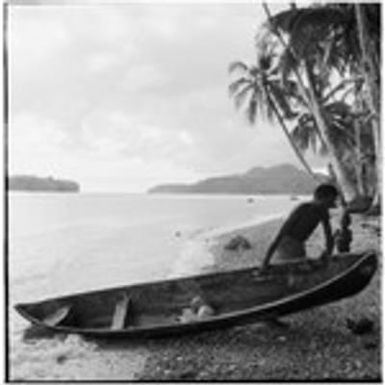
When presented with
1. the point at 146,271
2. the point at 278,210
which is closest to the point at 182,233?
the point at 146,271

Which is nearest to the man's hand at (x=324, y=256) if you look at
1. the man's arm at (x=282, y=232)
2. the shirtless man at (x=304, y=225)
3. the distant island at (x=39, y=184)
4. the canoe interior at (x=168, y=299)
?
the shirtless man at (x=304, y=225)

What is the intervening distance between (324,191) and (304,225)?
0.70ft

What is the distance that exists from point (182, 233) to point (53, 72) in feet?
6.73

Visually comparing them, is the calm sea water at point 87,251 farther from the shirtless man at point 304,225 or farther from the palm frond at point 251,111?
the palm frond at point 251,111

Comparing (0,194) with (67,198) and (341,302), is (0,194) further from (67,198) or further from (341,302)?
(341,302)

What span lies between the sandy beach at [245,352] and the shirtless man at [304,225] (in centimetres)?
6

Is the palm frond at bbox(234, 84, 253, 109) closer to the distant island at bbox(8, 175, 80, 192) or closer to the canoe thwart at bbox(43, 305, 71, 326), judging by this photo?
the distant island at bbox(8, 175, 80, 192)

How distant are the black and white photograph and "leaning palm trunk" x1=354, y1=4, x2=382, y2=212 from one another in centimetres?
2

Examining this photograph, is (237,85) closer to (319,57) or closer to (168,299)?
(319,57)

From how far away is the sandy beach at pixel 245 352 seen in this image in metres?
2.62

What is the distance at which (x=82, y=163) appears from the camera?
301 cm

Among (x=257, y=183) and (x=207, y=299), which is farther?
(x=207, y=299)

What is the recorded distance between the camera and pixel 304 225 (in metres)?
2.99

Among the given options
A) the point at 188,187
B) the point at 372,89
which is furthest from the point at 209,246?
the point at 372,89
